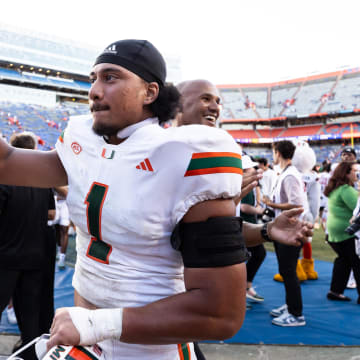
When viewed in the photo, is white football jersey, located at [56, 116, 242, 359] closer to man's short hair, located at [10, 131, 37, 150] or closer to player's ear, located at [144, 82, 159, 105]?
player's ear, located at [144, 82, 159, 105]

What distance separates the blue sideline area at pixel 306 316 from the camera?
3.41 metres

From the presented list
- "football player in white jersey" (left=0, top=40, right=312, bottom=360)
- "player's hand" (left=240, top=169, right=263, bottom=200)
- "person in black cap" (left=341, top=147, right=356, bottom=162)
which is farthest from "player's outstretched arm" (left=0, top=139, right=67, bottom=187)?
"person in black cap" (left=341, top=147, right=356, bottom=162)

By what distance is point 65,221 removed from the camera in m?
5.70

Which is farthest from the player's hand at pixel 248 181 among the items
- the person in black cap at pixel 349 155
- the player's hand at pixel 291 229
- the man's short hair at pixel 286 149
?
the person in black cap at pixel 349 155

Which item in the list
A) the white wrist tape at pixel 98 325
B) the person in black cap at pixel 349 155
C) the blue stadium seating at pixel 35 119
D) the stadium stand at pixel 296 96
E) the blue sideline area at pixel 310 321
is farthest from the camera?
the stadium stand at pixel 296 96

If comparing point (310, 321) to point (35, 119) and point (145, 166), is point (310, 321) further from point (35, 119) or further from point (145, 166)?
point (35, 119)

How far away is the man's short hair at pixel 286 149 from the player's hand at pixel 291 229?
113 inches

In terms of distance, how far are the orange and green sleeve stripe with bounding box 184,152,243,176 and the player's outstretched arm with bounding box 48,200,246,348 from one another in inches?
9.5

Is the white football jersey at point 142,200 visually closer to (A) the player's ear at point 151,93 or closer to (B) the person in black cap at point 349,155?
(A) the player's ear at point 151,93

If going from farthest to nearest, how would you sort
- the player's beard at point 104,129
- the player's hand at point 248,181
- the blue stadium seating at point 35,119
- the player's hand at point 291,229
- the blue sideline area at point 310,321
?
the blue stadium seating at point 35,119
the blue sideline area at point 310,321
the player's hand at point 248,181
the player's hand at point 291,229
the player's beard at point 104,129

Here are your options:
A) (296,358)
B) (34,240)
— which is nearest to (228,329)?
(34,240)

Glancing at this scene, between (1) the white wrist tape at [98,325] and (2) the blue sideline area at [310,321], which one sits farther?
(2) the blue sideline area at [310,321]

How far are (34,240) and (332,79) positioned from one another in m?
36.1

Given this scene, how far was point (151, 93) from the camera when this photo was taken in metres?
1.20
